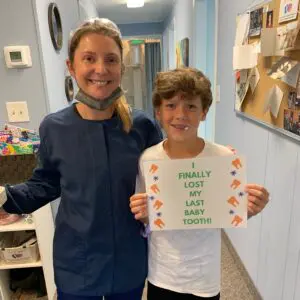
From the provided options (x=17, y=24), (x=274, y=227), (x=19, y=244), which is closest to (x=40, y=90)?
(x=17, y=24)

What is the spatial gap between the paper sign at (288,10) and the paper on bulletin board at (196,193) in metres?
0.74

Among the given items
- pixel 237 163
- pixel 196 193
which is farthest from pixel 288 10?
pixel 196 193

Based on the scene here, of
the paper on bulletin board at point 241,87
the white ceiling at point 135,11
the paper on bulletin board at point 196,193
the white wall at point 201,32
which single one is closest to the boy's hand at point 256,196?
the paper on bulletin board at point 196,193

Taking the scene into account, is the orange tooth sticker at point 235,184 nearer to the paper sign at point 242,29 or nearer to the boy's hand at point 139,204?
the boy's hand at point 139,204

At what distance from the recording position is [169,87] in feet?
2.92

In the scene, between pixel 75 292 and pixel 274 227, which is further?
pixel 274 227

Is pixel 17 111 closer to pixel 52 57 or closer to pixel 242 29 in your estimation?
pixel 52 57

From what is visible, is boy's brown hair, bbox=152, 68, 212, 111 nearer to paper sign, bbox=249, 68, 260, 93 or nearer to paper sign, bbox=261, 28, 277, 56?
paper sign, bbox=261, 28, 277, 56

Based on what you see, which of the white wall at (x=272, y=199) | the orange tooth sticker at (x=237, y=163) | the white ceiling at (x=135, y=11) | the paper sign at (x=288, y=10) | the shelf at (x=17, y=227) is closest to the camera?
the orange tooth sticker at (x=237, y=163)

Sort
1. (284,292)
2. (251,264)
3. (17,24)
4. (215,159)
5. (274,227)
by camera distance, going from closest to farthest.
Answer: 1. (215,159)
2. (284,292)
3. (274,227)
4. (17,24)
5. (251,264)

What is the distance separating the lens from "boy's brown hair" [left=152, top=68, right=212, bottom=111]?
34.8 inches

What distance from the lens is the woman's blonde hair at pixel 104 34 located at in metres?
0.90

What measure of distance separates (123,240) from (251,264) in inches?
47.6

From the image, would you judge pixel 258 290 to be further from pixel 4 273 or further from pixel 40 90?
pixel 40 90
